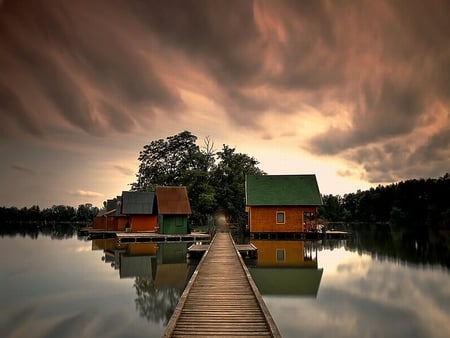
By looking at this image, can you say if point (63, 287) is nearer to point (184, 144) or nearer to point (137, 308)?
point (137, 308)

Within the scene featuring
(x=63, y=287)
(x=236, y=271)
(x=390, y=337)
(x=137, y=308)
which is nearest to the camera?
(x=390, y=337)

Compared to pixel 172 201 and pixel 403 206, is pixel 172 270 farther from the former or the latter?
Result: pixel 403 206

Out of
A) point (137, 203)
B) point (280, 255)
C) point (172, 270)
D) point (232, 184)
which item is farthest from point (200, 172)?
point (172, 270)

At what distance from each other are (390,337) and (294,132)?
2426 centimetres

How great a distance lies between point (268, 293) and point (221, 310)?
4.76 metres

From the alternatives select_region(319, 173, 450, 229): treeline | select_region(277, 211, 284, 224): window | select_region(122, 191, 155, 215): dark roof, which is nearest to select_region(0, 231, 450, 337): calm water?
select_region(277, 211, 284, 224): window

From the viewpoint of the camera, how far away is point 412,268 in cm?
1903

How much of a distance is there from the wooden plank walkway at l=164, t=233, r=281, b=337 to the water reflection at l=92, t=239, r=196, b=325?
57.4 inches

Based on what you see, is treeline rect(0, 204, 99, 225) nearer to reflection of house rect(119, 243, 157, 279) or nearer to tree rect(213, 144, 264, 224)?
tree rect(213, 144, 264, 224)

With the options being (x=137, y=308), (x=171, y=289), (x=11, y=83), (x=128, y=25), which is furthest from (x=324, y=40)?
(x=11, y=83)

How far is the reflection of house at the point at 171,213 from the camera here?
3419 centimetres

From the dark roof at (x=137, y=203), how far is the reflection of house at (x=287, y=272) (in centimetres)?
1810

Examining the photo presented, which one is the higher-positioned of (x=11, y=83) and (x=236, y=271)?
(x=11, y=83)

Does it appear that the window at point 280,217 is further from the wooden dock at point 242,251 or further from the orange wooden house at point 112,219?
the orange wooden house at point 112,219
